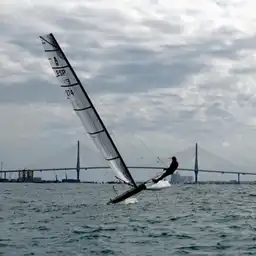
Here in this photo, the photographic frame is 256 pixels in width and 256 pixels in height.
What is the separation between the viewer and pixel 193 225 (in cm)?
3291

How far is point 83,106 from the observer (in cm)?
3866

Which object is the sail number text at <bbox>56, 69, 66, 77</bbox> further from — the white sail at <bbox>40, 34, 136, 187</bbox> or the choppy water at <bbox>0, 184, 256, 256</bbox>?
the choppy water at <bbox>0, 184, 256, 256</bbox>

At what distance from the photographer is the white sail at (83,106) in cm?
3841

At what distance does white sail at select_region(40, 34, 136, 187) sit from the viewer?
38.4 meters

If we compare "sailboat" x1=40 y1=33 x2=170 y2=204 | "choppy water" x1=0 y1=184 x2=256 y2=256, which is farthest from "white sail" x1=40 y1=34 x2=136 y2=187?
"choppy water" x1=0 y1=184 x2=256 y2=256

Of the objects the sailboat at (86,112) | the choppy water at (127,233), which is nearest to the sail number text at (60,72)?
the sailboat at (86,112)

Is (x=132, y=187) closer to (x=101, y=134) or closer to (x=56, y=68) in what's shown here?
(x=101, y=134)

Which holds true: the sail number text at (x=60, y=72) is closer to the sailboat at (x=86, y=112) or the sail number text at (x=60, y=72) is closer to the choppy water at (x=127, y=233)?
the sailboat at (x=86, y=112)

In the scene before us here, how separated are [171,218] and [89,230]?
822 centimetres

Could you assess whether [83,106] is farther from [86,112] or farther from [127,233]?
[127,233]

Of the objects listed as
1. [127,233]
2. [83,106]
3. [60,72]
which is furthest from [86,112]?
[127,233]

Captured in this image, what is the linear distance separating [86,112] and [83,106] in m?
0.40

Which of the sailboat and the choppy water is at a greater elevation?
the sailboat

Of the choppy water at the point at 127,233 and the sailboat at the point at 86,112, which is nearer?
the choppy water at the point at 127,233
